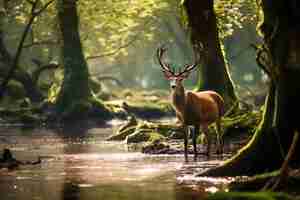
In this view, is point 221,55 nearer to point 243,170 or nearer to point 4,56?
point 243,170

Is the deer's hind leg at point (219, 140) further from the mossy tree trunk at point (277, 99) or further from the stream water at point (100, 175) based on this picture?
the mossy tree trunk at point (277, 99)

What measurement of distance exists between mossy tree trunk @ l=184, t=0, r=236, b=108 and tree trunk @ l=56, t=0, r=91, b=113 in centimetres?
1534

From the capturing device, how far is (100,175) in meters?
20.0

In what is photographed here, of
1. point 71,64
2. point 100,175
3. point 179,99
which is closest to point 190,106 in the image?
point 179,99

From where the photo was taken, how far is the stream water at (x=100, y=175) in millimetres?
16688

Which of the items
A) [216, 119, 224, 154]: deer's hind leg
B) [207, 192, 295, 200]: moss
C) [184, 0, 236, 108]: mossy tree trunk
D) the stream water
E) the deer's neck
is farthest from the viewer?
[184, 0, 236, 108]: mossy tree trunk

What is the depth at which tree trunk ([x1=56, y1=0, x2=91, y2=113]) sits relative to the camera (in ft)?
158

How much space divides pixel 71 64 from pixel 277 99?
32870mm

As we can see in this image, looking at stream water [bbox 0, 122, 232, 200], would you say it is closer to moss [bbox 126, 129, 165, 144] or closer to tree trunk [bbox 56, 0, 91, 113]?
moss [bbox 126, 129, 165, 144]

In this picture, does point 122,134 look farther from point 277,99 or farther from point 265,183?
point 265,183

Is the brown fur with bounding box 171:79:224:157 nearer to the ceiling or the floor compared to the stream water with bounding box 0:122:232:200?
nearer to the ceiling

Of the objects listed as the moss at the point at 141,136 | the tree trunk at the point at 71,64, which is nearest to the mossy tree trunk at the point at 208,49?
the moss at the point at 141,136

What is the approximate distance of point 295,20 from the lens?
17.9 meters

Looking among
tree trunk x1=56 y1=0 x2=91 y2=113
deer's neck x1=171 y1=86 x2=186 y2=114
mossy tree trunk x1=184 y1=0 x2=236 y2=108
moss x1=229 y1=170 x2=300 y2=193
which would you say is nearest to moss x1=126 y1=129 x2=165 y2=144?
mossy tree trunk x1=184 y1=0 x2=236 y2=108
